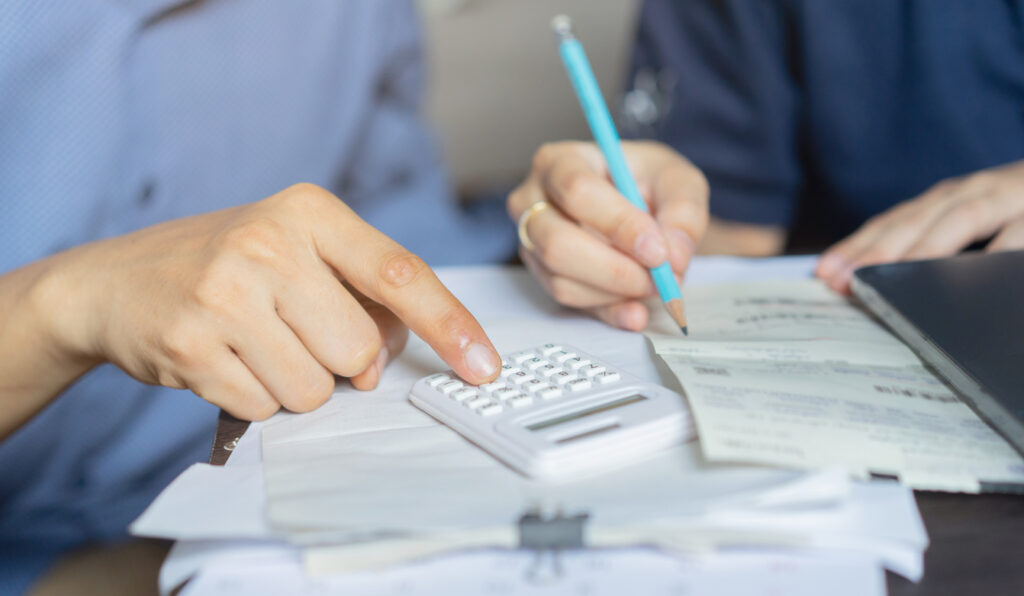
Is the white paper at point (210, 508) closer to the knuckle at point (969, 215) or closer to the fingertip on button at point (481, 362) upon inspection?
the fingertip on button at point (481, 362)

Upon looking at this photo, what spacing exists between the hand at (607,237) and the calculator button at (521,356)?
9 centimetres

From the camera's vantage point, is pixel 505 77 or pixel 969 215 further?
pixel 505 77

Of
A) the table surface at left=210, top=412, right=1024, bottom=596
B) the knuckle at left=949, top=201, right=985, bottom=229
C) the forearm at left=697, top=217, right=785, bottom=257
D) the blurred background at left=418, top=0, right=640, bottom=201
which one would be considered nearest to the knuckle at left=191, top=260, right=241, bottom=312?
the table surface at left=210, top=412, right=1024, bottom=596

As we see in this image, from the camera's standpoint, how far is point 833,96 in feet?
3.00

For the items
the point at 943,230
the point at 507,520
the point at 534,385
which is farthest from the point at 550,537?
the point at 943,230

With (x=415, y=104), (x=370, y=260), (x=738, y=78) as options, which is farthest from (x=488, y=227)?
(x=370, y=260)

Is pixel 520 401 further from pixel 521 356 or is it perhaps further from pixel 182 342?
pixel 182 342

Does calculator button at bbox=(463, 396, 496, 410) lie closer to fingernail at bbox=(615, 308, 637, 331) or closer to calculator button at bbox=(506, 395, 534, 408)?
calculator button at bbox=(506, 395, 534, 408)

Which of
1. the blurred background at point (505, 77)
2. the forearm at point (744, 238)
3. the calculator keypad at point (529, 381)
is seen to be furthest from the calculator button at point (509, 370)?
the blurred background at point (505, 77)

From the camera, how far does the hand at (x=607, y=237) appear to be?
0.50 m

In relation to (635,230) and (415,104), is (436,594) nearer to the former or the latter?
(635,230)

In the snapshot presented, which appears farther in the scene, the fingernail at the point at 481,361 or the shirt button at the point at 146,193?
the shirt button at the point at 146,193

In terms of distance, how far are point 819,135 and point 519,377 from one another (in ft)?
2.27

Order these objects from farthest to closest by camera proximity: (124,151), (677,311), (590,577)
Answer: (124,151) < (677,311) < (590,577)
